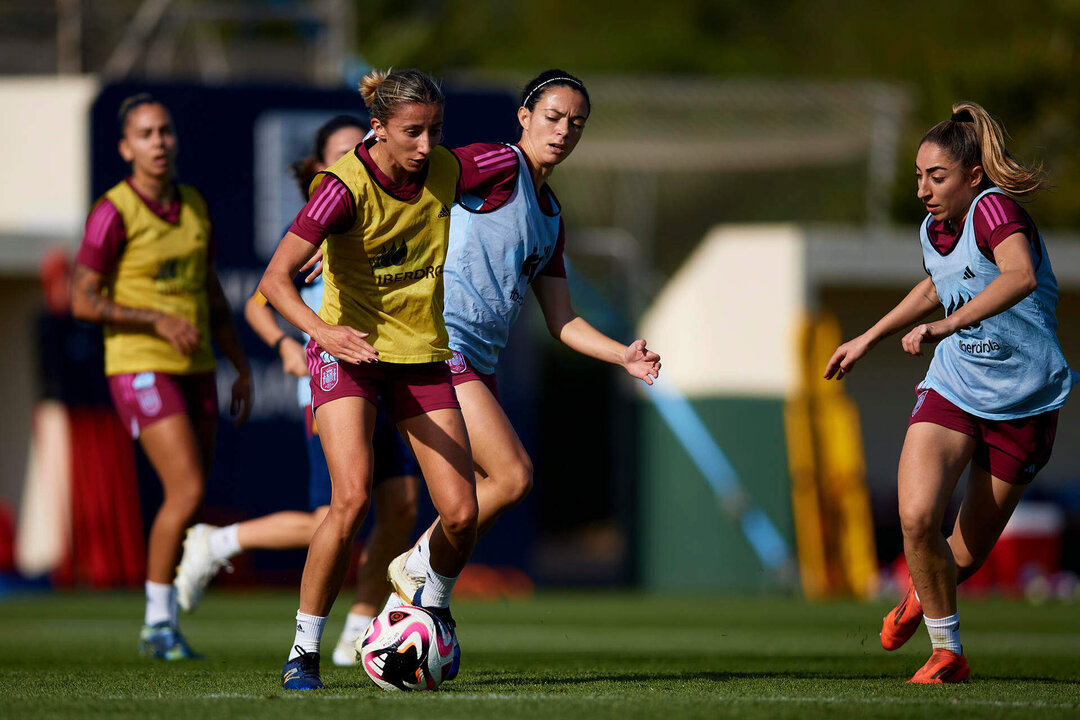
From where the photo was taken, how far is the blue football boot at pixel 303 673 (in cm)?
553

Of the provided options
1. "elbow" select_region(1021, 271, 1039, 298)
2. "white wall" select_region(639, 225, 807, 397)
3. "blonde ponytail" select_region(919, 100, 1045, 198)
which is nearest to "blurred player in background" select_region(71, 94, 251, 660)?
"blonde ponytail" select_region(919, 100, 1045, 198)

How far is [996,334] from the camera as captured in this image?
19.8 ft

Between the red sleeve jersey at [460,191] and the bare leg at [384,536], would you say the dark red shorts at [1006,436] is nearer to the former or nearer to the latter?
the red sleeve jersey at [460,191]

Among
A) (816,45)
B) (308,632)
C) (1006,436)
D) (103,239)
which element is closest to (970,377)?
(1006,436)

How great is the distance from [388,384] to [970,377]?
2304 millimetres

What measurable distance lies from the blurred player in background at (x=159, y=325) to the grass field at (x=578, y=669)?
1.95ft

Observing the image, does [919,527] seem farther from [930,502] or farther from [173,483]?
[173,483]

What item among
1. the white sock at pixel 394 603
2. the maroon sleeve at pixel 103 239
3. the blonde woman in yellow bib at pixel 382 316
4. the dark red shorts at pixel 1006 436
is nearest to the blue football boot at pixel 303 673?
the blonde woman in yellow bib at pixel 382 316

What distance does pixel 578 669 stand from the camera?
22.4ft

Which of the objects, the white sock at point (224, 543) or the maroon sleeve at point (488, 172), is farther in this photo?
the white sock at point (224, 543)

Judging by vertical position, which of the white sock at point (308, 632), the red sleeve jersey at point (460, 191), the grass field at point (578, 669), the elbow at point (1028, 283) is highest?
the red sleeve jersey at point (460, 191)

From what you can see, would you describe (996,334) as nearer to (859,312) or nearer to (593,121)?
(859,312)

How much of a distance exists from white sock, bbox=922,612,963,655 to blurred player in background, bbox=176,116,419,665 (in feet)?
7.52

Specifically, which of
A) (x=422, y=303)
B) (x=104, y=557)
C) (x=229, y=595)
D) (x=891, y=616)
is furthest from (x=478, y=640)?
(x=104, y=557)
